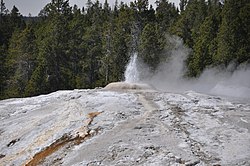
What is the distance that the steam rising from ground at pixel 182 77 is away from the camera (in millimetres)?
29391

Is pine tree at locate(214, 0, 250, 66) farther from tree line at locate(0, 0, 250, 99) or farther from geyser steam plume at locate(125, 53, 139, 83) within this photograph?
geyser steam plume at locate(125, 53, 139, 83)

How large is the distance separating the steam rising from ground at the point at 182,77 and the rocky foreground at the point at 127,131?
1366cm

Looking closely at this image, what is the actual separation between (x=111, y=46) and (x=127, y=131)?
1131 inches

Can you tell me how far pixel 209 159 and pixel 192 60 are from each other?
28360 mm

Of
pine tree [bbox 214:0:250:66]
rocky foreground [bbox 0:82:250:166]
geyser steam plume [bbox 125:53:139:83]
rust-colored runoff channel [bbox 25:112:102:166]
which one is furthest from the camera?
geyser steam plume [bbox 125:53:139:83]

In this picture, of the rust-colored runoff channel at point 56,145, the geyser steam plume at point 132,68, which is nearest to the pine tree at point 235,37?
the geyser steam plume at point 132,68

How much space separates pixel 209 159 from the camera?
8.88 meters

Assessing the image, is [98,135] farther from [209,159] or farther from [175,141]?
[209,159]

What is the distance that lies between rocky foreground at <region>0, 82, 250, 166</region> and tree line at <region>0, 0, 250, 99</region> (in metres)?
19.0

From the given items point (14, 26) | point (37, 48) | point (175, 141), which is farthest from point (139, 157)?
point (14, 26)

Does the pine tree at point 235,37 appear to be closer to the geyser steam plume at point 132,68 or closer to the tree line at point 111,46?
Answer: the tree line at point 111,46

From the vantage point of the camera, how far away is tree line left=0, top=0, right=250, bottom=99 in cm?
3266

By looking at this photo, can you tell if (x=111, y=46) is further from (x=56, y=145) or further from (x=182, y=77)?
(x=56, y=145)

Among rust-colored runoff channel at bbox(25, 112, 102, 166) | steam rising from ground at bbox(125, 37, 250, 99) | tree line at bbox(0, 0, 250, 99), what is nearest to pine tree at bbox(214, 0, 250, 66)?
tree line at bbox(0, 0, 250, 99)
